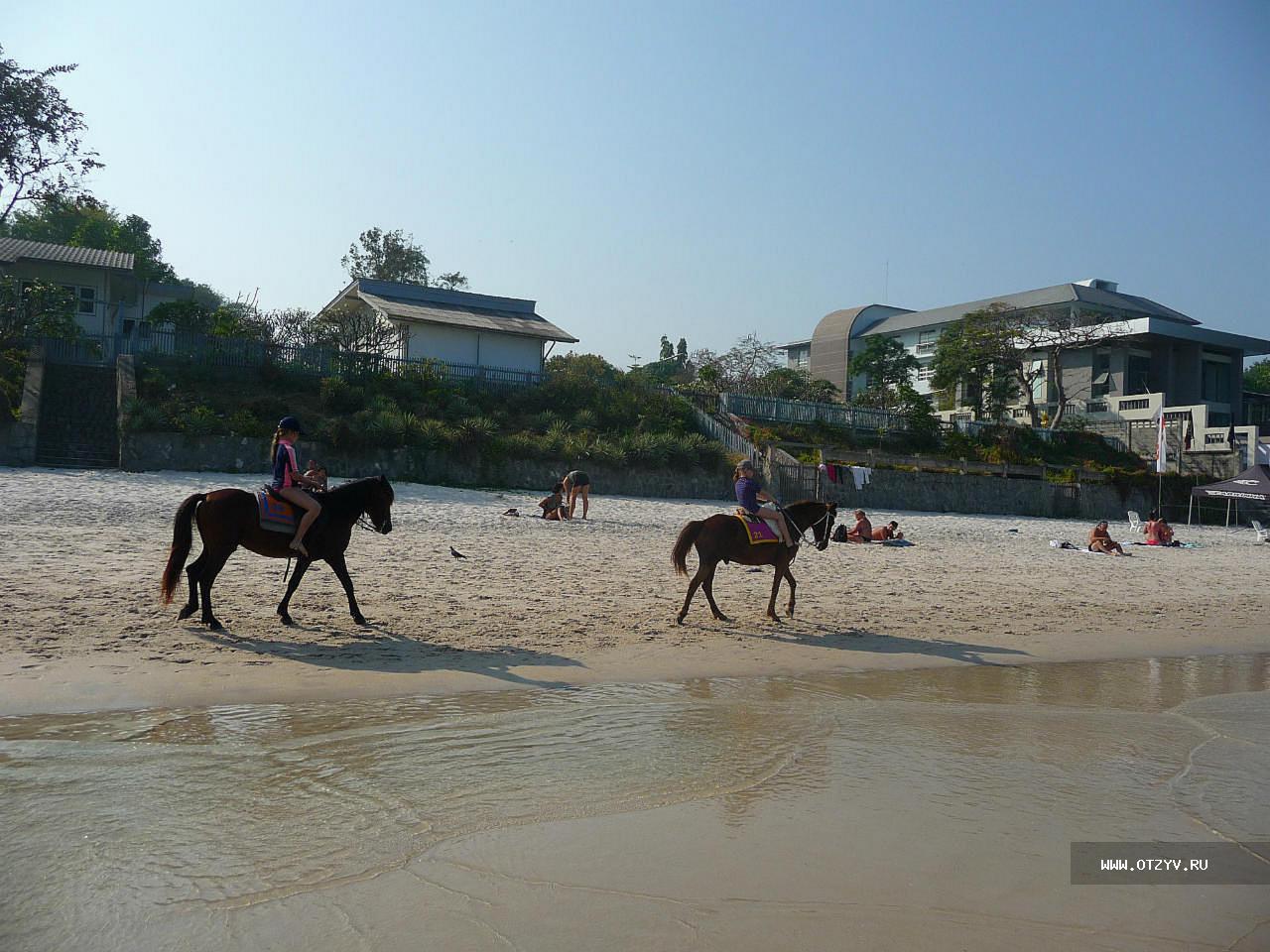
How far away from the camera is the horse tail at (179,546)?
372 inches

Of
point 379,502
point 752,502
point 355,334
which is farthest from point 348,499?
point 355,334

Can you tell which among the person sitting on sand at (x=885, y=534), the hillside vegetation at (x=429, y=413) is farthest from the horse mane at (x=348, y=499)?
the hillside vegetation at (x=429, y=413)

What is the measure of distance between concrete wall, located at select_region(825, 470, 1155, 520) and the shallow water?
69.7 ft

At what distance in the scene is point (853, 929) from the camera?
4332 millimetres

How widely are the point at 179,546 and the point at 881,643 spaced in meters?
8.01

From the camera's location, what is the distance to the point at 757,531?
1152 cm

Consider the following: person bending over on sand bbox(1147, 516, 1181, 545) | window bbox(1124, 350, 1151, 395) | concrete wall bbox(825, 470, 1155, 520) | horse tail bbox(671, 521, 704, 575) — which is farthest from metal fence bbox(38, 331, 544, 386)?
window bbox(1124, 350, 1151, 395)

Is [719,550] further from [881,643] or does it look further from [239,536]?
[239,536]

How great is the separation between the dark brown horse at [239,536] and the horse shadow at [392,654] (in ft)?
1.66

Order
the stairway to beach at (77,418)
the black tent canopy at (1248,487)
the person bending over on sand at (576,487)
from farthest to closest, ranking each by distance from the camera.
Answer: the black tent canopy at (1248,487)
the stairway to beach at (77,418)
the person bending over on sand at (576,487)

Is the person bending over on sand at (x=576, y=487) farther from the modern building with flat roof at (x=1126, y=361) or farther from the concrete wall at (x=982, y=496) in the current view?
the modern building with flat roof at (x=1126, y=361)

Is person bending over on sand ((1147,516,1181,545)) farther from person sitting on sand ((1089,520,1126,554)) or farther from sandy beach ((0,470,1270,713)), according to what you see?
sandy beach ((0,470,1270,713))

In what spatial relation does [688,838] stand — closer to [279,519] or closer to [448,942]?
[448,942]

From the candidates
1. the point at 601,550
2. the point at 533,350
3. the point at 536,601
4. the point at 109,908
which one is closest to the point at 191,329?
the point at 533,350
